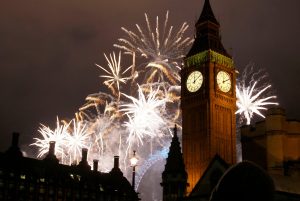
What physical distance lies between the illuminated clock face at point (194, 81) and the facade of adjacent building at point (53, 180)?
69.0ft

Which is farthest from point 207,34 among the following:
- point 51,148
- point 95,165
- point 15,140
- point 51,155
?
point 15,140

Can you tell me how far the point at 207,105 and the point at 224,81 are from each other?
7.37 metres

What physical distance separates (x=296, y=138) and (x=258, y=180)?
234 ft

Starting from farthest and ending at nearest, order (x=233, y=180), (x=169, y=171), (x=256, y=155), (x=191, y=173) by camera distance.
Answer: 1. (x=191, y=173)
2. (x=256, y=155)
3. (x=169, y=171)
4. (x=233, y=180)

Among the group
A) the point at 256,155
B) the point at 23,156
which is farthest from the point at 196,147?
the point at 23,156

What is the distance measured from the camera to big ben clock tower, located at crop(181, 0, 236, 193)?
97625mm

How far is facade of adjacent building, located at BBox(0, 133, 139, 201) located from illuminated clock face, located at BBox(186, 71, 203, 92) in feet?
69.0

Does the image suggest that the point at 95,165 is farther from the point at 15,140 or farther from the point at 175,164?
the point at 175,164

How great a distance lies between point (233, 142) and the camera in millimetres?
100875

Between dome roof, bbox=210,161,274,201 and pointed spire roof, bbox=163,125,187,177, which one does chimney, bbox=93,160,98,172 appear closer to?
pointed spire roof, bbox=163,125,187,177

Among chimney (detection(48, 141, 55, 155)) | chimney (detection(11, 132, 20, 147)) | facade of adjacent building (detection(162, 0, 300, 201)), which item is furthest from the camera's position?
chimney (detection(48, 141, 55, 155))

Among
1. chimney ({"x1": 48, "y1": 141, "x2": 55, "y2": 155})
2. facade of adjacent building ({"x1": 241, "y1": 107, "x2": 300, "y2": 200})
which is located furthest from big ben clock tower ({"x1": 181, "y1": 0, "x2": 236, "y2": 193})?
chimney ({"x1": 48, "y1": 141, "x2": 55, "y2": 155})

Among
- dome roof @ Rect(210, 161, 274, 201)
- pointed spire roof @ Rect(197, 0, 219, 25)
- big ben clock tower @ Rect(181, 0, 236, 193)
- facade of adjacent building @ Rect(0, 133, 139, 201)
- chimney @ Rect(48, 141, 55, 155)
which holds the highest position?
pointed spire roof @ Rect(197, 0, 219, 25)

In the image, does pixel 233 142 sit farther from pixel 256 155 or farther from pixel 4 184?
pixel 4 184
